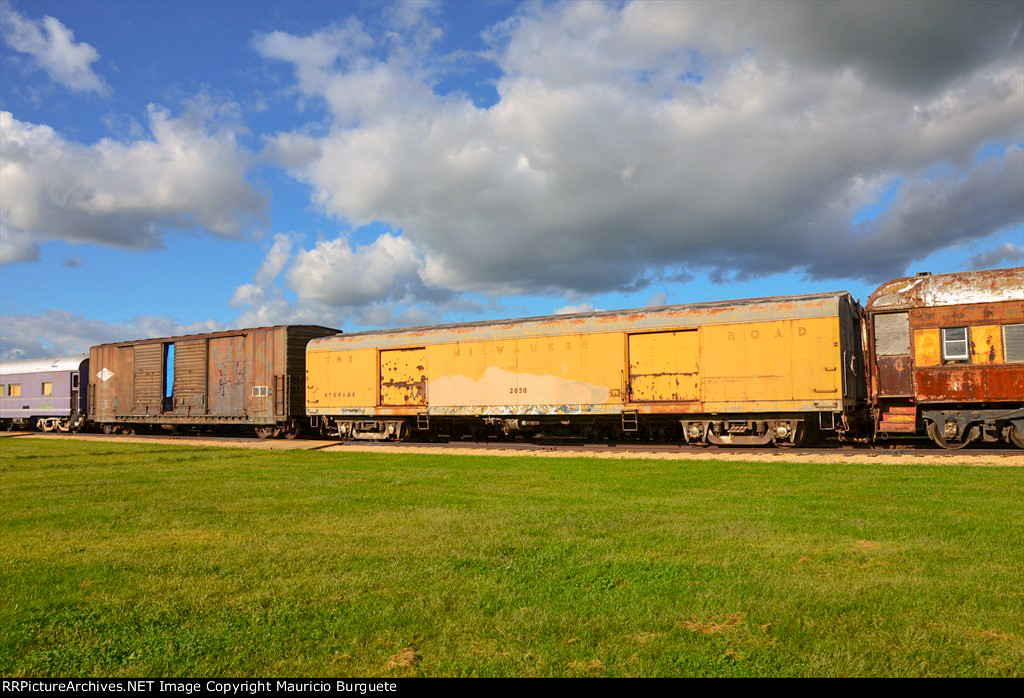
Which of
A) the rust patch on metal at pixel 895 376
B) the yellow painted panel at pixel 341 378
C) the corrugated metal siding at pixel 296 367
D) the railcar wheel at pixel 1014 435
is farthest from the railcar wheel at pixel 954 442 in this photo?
the corrugated metal siding at pixel 296 367

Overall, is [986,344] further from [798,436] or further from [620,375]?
[620,375]

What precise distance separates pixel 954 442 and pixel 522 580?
1574 centimetres

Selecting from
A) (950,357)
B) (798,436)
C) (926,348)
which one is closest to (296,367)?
(798,436)

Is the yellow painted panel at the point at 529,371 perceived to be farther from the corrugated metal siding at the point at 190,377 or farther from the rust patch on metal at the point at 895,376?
the corrugated metal siding at the point at 190,377

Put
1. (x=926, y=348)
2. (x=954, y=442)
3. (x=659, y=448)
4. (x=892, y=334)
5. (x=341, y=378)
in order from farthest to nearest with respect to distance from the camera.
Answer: (x=341, y=378) < (x=659, y=448) < (x=892, y=334) < (x=954, y=442) < (x=926, y=348)

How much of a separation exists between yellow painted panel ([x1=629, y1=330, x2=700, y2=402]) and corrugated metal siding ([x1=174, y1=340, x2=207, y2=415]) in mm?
19092

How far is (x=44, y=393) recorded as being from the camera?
3831 centimetres

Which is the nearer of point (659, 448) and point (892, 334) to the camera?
point (892, 334)

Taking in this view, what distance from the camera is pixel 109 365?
1339 inches

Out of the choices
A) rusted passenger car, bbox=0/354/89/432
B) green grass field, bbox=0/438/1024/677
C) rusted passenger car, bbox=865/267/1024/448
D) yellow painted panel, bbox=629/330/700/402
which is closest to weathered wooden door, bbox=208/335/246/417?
rusted passenger car, bbox=0/354/89/432

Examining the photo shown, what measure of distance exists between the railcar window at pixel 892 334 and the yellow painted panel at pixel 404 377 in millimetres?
13766

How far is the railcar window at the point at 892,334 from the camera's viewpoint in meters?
17.8
